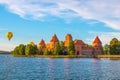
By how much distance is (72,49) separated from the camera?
647ft

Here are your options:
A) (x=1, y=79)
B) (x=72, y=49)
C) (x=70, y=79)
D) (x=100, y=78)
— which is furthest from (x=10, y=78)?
(x=72, y=49)

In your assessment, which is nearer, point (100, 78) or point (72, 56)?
point (100, 78)

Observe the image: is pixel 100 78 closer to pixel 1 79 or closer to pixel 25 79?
pixel 25 79

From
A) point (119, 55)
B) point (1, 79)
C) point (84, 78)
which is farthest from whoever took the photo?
point (119, 55)

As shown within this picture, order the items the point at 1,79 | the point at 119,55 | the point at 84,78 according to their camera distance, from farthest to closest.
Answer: the point at 119,55 < the point at 84,78 < the point at 1,79

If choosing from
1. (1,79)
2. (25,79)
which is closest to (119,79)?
(25,79)

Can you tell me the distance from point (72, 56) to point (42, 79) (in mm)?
147069

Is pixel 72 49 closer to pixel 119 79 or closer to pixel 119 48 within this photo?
pixel 119 48

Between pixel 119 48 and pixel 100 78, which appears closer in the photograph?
pixel 100 78

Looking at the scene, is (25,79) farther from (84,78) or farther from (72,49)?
(72,49)

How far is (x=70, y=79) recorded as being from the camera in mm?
53094

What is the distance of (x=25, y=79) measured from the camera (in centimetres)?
5166

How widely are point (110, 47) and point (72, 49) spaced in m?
25.1

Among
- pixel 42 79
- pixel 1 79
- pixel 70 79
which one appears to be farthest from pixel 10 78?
pixel 70 79
